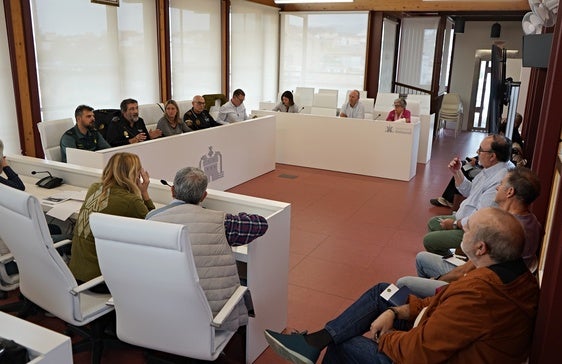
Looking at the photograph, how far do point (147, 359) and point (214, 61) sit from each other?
691 cm

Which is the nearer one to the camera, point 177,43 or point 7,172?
point 7,172

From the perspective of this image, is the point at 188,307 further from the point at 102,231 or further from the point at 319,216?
the point at 319,216

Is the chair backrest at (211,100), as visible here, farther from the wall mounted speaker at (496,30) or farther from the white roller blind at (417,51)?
the wall mounted speaker at (496,30)

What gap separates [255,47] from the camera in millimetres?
9734

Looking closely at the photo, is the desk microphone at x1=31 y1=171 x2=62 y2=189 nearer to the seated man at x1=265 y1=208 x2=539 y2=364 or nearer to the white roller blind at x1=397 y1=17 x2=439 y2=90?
the seated man at x1=265 y1=208 x2=539 y2=364

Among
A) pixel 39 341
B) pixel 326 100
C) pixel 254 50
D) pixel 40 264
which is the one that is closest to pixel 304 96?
pixel 326 100

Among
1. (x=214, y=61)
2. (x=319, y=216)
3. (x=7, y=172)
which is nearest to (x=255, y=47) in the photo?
(x=214, y=61)

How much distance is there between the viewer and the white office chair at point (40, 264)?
2141 millimetres

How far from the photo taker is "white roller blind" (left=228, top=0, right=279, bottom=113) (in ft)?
29.8

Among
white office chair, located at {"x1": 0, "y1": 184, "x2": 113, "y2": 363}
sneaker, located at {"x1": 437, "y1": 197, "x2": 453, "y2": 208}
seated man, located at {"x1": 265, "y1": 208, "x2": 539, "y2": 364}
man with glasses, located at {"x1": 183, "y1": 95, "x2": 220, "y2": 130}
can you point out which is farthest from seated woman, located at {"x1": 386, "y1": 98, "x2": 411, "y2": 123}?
white office chair, located at {"x1": 0, "y1": 184, "x2": 113, "y2": 363}

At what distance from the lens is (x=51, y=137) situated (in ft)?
14.8

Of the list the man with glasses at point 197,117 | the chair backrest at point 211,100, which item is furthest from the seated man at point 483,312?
the chair backrest at point 211,100

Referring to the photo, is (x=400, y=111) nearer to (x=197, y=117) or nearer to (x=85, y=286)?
(x=197, y=117)

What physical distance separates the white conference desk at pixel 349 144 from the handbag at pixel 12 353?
6148 mm
